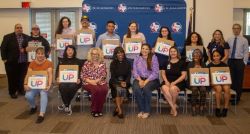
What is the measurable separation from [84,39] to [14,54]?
67.2 inches

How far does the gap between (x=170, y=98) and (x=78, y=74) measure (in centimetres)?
162

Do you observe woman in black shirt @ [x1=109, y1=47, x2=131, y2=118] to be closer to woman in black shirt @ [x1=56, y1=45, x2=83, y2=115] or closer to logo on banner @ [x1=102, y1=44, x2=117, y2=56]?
logo on banner @ [x1=102, y1=44, x2=117, y2=56]

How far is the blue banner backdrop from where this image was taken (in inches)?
285

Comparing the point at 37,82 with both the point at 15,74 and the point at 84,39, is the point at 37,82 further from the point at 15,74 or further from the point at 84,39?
the point at 15,74

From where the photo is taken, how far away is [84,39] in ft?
20.6

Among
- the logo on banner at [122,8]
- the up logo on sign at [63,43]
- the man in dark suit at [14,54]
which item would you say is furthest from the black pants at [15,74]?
the logo on banner at [122,8]

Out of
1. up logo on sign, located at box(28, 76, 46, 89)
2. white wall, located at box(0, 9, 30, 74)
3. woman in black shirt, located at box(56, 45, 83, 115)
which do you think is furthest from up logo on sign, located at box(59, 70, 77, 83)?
white wall, located at box(0, 9, 30, 74)

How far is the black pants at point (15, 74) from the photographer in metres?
7.12

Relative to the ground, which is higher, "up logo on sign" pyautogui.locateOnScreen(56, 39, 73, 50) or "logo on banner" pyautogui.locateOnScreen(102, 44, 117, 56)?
"up logo on sign" pyautogui.locateOnScreen(56, 39, 73, 50)

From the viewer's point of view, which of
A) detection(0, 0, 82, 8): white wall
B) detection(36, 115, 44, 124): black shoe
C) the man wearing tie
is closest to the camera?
detection(36, 115, 44, 124): black shoe

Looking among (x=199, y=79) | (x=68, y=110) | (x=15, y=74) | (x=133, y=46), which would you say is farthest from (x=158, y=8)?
(x=15, y=74)

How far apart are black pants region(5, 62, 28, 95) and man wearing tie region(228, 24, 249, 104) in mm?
4251

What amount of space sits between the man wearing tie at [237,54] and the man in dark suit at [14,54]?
4.18m

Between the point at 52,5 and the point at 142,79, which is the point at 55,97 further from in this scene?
the point at 52,5
